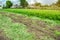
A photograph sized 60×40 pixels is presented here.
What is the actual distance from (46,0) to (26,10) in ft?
2.89

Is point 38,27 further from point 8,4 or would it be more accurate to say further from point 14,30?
point 8,4

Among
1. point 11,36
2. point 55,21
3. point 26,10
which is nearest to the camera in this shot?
point 11,36

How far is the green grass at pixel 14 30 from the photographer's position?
145 inches

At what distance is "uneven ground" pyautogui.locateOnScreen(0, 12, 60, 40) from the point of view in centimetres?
402

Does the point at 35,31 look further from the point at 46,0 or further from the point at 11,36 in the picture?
the point at 46,0

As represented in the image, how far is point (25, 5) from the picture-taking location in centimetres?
565

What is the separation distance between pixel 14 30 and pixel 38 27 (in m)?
0.66

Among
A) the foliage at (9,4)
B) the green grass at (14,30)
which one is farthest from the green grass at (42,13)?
the green grass at (14,30)

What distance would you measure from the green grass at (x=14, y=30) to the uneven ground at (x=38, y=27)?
12 centimetres

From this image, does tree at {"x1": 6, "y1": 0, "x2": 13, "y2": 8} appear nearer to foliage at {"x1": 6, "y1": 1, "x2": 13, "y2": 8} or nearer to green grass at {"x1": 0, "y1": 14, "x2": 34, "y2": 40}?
foliage at {"x1": 6, "y1": 1, "x2": 13, "y2": 8}

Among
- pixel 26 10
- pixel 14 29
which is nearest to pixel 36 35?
pixel 14 29

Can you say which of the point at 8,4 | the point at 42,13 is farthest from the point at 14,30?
the point at 8,4

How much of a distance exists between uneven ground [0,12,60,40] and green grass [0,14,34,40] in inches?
4.9

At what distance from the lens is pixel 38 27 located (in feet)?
14.3
